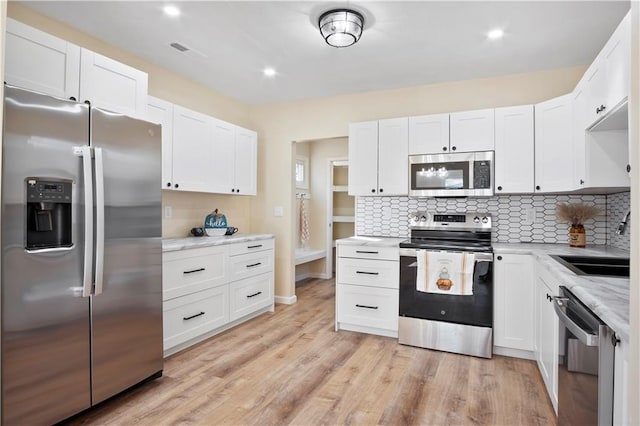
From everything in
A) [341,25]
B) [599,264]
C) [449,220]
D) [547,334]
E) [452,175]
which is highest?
[341,25]

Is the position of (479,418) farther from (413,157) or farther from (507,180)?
(413,157)

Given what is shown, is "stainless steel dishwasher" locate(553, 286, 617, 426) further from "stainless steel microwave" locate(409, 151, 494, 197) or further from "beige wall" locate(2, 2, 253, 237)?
"beige wall" locate(2, 2, 253, 237)

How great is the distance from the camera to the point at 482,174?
335 cm

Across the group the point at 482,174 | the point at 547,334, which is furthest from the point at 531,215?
the point at 547,334

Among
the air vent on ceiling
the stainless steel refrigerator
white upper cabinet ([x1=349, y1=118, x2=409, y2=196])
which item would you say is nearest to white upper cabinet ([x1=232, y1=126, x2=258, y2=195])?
the air vent on ceiling

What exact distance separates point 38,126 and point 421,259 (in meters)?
2.77

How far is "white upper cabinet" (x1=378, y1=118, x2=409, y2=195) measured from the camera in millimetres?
3666

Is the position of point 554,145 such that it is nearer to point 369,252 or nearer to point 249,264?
point 369,252

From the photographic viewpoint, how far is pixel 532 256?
9.50 ft

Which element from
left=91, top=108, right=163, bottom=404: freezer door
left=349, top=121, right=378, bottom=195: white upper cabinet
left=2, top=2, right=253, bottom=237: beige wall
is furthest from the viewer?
left=349, top=121, right=378, bottom=195: white upper cabinet

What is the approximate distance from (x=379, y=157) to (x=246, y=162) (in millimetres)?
1567

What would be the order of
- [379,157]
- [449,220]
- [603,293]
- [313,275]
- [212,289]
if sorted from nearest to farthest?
[603,293] < [212,289] < [449,220] < [379,157] < [313,275]

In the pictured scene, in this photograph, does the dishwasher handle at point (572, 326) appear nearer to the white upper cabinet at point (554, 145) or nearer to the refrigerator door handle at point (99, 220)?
the white upper cabinet at point (554, 145)

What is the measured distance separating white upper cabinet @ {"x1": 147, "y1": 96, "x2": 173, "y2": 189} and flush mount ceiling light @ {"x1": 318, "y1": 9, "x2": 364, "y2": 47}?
5.02 feet
